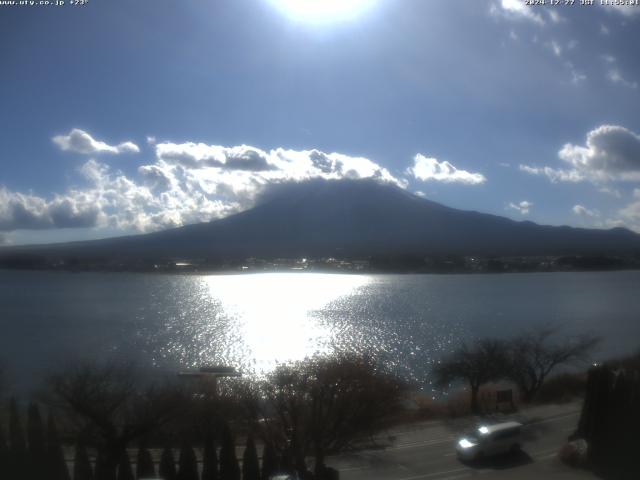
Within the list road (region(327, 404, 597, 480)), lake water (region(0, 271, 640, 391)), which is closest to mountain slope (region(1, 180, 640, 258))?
lake water (region(0, 271, 640, 391))

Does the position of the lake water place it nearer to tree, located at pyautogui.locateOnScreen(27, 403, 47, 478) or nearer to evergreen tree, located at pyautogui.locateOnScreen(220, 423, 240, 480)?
tree, located at pyautogui.locateOnScreen(27, 403, 47, 478)

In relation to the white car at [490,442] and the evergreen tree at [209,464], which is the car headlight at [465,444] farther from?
the evergreen tree at [209,464]

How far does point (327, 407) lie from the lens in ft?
25.8

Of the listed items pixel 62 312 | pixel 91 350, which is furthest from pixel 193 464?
pixel 62 312

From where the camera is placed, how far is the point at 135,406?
7891mm

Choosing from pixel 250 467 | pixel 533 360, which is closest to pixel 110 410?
pixel 250 467

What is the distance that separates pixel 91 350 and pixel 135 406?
1224 centimetres

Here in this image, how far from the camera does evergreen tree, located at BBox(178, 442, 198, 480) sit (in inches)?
251

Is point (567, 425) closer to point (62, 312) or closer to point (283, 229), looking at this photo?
point (62, 312)

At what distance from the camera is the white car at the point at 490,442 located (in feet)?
23.4

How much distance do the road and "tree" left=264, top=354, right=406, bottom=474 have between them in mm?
323

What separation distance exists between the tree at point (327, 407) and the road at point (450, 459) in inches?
12.7

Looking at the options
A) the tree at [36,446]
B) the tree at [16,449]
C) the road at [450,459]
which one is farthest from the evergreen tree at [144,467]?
the road at [450,459]

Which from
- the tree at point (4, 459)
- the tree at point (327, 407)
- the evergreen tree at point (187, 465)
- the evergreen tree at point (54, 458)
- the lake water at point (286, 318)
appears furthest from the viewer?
the lake water at point (286, 318)
